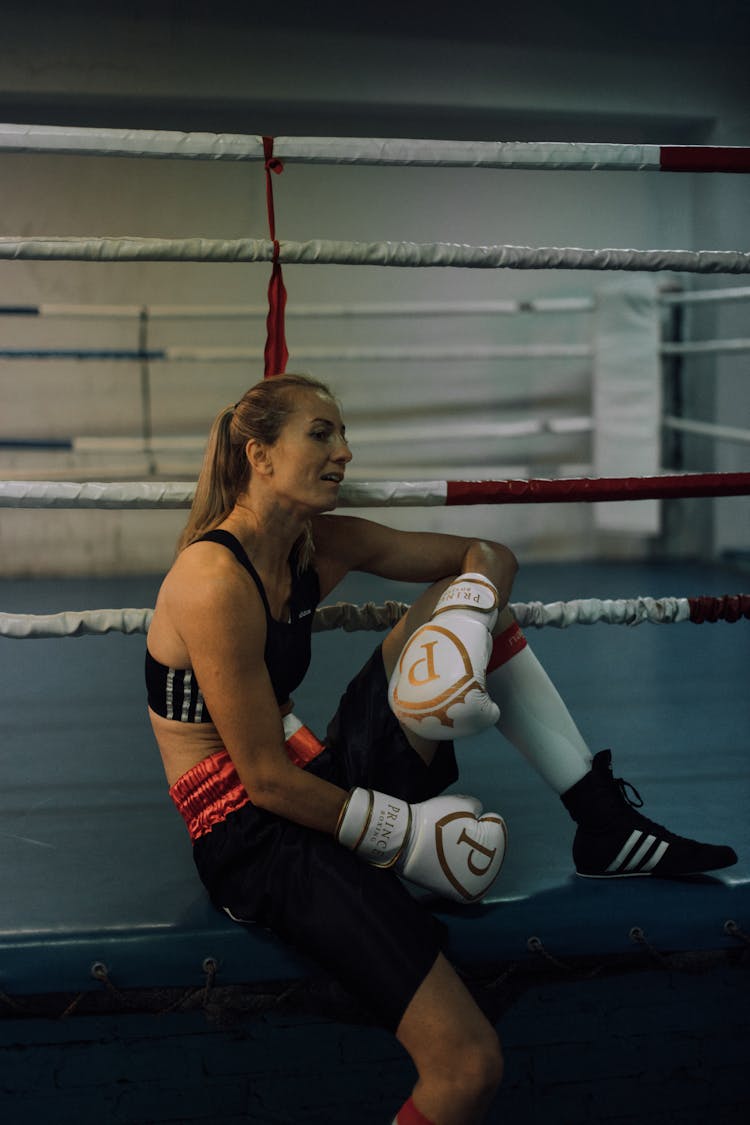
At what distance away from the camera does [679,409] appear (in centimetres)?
443

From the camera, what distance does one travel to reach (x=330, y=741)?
1.52m

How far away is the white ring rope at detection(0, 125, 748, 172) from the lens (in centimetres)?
145

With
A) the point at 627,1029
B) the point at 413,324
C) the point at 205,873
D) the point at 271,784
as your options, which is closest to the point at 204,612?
the point at 271,784

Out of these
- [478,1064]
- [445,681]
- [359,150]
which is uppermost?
[359,150]

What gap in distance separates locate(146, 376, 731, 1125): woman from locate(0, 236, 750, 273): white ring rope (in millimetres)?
215

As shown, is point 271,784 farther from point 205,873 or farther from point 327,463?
point 327,463

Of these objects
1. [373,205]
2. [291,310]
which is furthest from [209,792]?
[373,205]

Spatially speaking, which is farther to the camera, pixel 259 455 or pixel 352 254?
pixel 352 254

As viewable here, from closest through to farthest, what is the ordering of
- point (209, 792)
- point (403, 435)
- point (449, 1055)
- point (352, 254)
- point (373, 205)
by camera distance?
point (449, 1055) < point (209, 792) < point (352, 254) < point (403, 435) < point (373, 205)

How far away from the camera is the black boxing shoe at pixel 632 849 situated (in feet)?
4.60

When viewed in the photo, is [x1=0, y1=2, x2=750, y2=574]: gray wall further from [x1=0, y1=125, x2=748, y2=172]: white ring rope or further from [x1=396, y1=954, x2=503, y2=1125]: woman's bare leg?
[x1=396, y1=954, x2=503, y2=1125]: woman's bare leg

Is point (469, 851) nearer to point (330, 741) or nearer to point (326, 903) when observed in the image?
point (326, 903)

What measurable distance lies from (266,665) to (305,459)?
0.88 ft

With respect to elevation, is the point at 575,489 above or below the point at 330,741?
above
